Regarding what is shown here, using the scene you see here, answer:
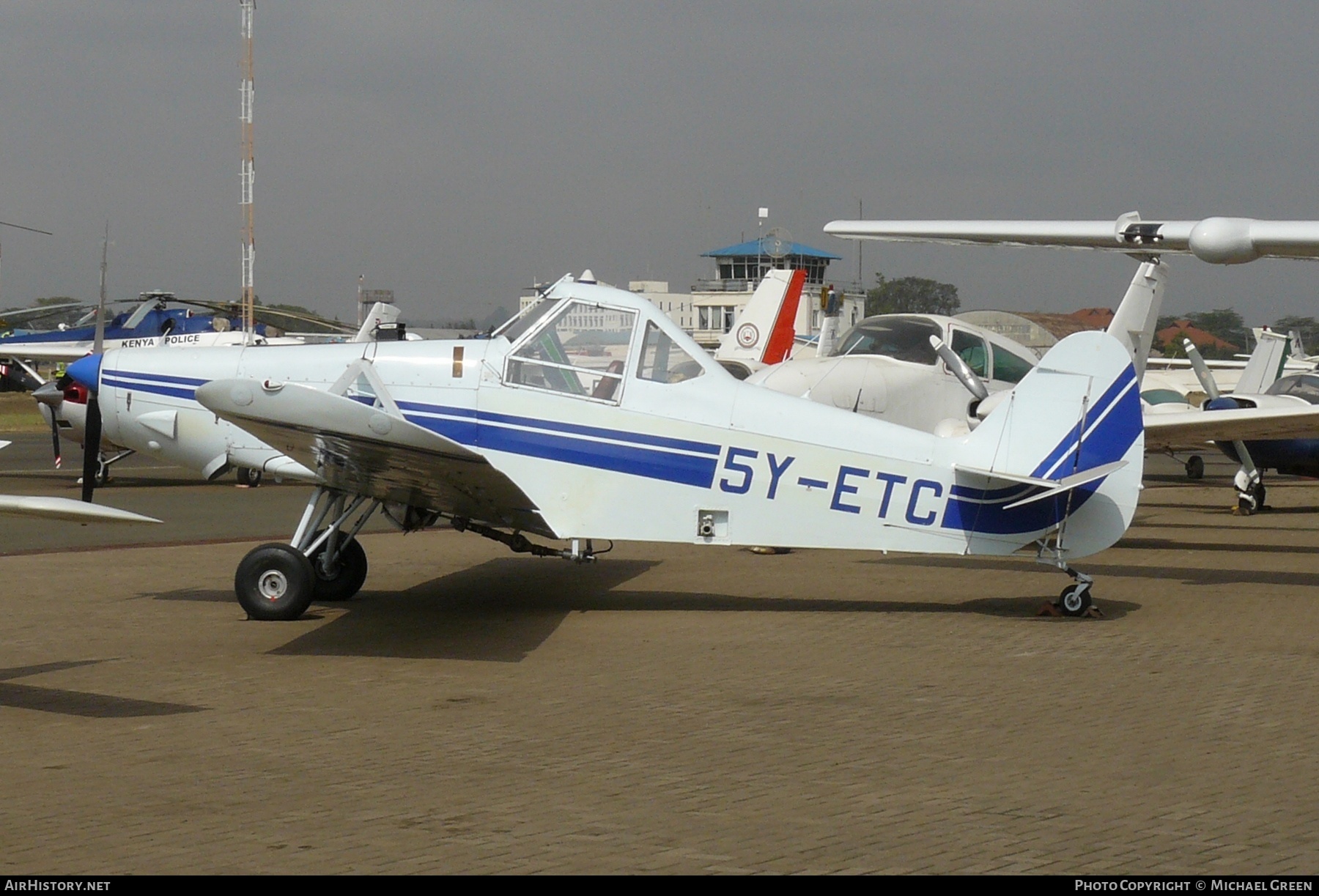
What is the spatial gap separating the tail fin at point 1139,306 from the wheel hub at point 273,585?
10.1 m

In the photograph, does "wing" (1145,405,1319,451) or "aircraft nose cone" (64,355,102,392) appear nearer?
"aircraft nose cone" (64,355,102,392)

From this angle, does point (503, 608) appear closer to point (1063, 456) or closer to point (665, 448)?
point (665, 448)

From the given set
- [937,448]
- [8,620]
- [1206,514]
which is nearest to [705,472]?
[937,448]

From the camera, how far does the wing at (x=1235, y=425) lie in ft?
48.6

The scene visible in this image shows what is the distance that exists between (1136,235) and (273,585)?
7.58 metres

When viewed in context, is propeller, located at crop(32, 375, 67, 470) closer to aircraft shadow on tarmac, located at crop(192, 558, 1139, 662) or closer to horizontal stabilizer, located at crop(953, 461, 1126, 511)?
aircraft shadow on tarmac, located at crop(192, 558, 1139, 662)

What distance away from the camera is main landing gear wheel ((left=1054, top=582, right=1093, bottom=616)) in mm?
10445

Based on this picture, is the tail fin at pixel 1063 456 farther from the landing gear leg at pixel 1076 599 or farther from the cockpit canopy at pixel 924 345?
the cockpit canopy at pixel 924 345

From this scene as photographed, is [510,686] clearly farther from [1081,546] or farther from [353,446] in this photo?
[1081,546]

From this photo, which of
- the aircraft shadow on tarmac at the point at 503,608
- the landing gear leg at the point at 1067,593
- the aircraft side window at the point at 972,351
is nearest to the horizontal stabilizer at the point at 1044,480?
the landing gear leg at the point at 1067,593

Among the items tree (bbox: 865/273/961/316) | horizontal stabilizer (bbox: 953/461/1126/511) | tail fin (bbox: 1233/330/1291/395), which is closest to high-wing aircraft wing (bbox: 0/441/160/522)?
horizontal stabilizer (bbox: 953/461/1126/511)

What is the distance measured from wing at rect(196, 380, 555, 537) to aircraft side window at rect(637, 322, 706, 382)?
1.32 metres

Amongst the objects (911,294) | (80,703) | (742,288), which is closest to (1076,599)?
(80,703)

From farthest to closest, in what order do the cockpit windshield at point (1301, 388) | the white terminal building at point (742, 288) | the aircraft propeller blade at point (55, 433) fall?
the white terminal building at point (742, 288) < the cockpit windshield at point (1301, 388) < the aircraft propeller blade at point (55, 433)
